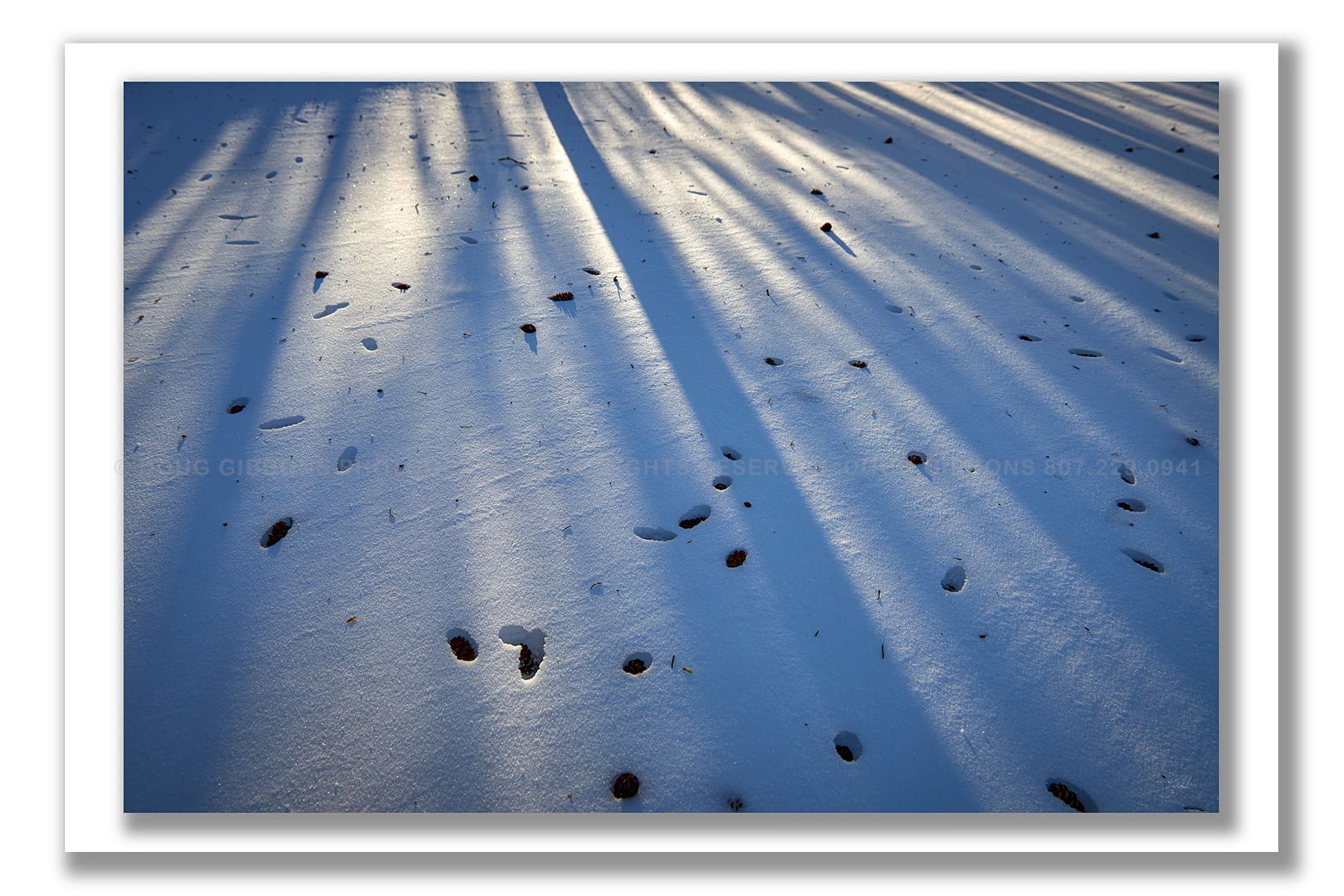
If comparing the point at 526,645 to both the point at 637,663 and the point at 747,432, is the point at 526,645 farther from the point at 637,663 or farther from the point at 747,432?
the point at 747,432

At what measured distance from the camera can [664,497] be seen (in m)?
1.53

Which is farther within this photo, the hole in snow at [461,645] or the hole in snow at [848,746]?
the hole in snow at [461,645]

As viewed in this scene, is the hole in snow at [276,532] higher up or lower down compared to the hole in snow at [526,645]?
higher up

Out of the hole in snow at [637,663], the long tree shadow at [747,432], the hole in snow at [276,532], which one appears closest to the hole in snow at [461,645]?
the hole in snow at [637,663]

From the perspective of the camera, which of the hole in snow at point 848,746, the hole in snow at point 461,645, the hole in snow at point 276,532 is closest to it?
the hole in snow at point 848,746

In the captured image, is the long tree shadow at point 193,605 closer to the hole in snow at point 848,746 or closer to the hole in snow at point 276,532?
the hole in snow at point 276,532

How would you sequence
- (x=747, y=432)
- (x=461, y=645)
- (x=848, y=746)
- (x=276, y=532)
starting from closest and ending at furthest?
(x=848, y=746) < (x=461, y=645) < (x=276, y=532) < (x=747, y=432)

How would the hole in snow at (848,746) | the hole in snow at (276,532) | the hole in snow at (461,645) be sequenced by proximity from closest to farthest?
the hole in snow at (848,746)
the hole in snow at (461,645)
the hole in snow at (276,532)

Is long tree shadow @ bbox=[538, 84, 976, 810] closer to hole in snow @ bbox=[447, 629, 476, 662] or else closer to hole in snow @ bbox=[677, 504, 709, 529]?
hole in snow @ bbox=[677, 504, 709, 529]

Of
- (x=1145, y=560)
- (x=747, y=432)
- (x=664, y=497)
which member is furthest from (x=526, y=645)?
(x=1145, y=560)

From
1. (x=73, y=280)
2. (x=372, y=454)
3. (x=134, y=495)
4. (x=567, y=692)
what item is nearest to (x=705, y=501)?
(x=567, y=692)

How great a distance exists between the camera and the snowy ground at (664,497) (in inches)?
44.7

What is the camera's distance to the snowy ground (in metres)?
1.14

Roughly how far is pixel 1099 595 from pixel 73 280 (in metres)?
2.39
